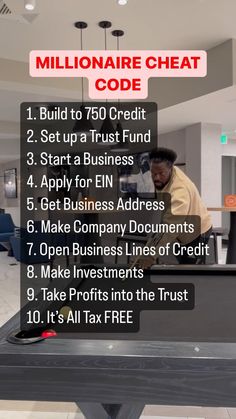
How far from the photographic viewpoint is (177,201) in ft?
A: 8.36

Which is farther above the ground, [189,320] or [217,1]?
[217,1]

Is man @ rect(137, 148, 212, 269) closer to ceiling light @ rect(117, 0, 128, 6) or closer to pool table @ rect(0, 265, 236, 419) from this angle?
pool table @ rect(0, 265, 236, 419)

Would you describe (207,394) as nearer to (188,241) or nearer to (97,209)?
(188,241)

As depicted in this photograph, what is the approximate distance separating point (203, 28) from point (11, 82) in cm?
246

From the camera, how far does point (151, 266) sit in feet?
7.32

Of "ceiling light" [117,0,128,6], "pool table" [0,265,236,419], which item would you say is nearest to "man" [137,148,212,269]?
"pool table" [0,265,236,419]

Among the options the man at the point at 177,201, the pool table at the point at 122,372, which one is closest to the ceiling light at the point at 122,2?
the man at the point at 177,201

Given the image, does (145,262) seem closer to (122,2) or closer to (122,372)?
(122,372)

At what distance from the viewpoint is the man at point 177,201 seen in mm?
2450

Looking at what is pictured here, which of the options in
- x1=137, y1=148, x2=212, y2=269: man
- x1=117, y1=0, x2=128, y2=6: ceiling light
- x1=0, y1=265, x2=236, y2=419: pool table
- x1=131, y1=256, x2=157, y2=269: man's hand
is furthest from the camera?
x1=117, y1=0, x2=128, y2=6: ceiling light

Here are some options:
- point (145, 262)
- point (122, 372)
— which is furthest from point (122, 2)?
point (122, 372)

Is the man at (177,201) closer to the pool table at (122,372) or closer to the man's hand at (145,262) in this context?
the man's hand at (145,262)

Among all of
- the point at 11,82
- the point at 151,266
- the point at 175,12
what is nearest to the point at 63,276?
the point at 151,266

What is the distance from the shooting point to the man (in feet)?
8.04
